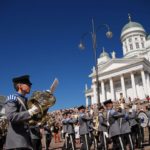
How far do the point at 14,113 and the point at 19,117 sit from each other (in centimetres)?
13

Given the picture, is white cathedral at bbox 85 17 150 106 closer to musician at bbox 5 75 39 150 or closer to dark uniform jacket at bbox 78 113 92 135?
dark uniform jacket at bbox 78 113 92 135

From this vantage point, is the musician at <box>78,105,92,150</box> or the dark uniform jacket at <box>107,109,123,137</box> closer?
the dark uniform jacket at <box>107,109,123,137</box>

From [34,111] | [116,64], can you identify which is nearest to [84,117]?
[34,111]

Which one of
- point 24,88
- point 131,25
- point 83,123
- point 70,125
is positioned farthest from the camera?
point 131,25

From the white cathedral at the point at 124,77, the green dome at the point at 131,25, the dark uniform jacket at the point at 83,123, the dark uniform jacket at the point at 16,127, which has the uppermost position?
the green dome at the point at 131,25

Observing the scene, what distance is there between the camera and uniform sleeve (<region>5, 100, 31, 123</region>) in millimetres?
3729

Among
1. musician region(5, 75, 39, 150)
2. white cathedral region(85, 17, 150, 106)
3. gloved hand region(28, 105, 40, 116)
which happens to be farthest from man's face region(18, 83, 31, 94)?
white cathedral region(85, 17, 150, 106)

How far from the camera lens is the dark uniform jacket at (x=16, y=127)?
3828mm

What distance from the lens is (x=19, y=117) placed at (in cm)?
376

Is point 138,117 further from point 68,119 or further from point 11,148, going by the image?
point 11,148

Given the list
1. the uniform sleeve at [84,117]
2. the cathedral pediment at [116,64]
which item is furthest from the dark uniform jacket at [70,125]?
the cathedral pediment at [116,64]

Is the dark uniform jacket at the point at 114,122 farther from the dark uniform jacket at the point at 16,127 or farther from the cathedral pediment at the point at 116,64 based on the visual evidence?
the cathedral pediment at the point at 116,64

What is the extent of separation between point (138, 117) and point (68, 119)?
125 inches

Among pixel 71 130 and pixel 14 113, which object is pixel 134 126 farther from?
pixel 14 113
